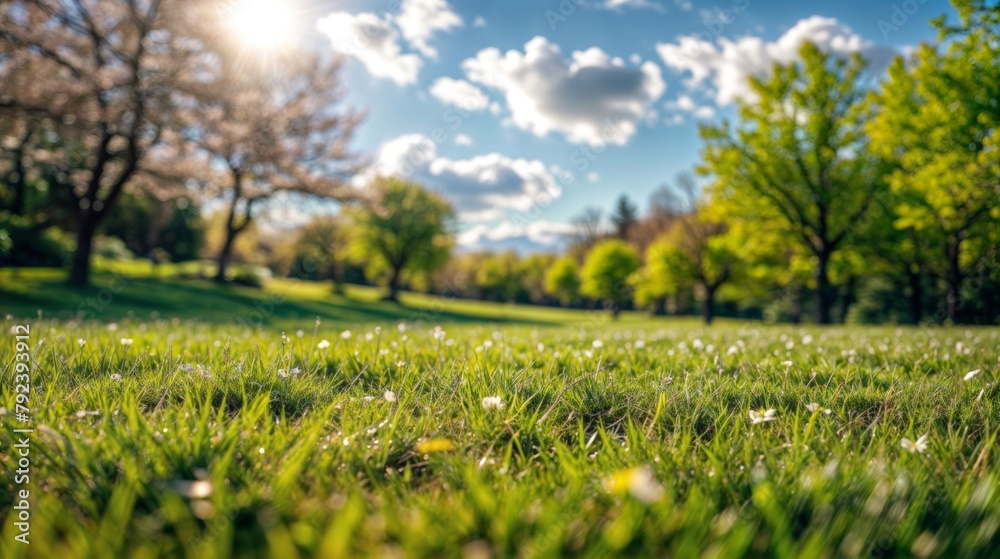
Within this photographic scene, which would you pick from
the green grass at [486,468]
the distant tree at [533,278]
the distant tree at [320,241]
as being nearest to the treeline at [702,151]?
the green grass at [486,468]

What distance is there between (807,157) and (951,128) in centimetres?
584

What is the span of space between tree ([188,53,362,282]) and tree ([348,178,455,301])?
13.1 meters

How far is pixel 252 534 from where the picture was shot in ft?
4.62

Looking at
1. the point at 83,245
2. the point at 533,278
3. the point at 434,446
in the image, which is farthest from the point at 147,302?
the point at 533,278

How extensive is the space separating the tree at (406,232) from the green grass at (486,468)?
Result: 1853 inches

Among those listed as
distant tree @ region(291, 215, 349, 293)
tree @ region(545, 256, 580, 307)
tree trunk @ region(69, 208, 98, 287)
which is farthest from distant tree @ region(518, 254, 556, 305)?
tree trunk @ region(69, 208, 98, 287)

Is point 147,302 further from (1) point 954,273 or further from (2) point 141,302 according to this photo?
(1) point 954,273

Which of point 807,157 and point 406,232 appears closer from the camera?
point 807,157

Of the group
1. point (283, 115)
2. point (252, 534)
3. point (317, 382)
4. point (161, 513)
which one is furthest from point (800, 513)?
point (283, 115)

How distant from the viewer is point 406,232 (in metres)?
50.4

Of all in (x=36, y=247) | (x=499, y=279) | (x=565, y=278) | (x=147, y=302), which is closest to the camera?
(x=147, y=302)

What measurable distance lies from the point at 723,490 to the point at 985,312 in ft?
137

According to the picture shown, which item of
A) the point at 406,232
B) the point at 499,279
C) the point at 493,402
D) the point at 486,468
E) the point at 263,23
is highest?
the point at 263,23

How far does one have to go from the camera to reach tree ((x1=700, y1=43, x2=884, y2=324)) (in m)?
21.0
